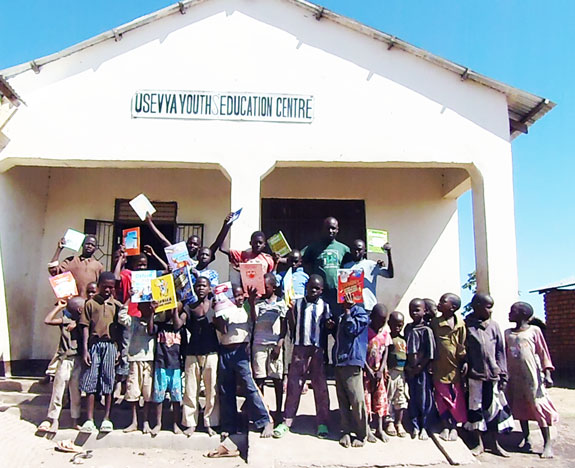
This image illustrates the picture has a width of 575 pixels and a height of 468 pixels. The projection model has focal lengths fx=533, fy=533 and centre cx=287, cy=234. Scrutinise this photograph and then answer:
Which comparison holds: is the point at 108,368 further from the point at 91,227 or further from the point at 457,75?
the point at 457,75

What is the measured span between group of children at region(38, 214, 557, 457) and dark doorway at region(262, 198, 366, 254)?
306 centimetres

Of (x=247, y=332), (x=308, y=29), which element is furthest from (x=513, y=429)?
(x=308, y=29)

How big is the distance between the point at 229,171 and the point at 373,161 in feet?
5.83

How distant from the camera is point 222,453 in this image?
4.78 meters

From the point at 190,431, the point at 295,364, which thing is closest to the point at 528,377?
the point at 295,364

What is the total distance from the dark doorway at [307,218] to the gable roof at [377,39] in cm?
251

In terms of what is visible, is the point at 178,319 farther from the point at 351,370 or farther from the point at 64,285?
the point at 351,370

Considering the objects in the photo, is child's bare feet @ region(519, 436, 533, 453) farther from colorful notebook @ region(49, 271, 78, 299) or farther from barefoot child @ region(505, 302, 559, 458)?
colorful notebook @ region(49, 271, 78, 299)

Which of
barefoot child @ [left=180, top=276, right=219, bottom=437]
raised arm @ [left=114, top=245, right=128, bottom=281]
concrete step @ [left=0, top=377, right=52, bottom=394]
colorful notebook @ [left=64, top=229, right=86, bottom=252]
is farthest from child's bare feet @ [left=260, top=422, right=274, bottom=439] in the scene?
colorful notebook @ [left=64, top=229, right=86, bottom=252]

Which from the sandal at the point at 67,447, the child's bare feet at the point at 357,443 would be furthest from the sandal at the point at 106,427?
the child's bare feet at the point at 357,443

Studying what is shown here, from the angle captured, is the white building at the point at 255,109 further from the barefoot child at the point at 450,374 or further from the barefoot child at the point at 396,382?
the barefoot child at the point at 396,382

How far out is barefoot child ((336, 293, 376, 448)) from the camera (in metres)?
4.86

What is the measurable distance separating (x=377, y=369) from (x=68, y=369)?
119 inches

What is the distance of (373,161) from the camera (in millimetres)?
6586
